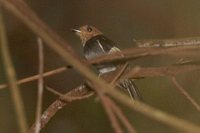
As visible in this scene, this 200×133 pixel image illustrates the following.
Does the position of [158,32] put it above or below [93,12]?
below

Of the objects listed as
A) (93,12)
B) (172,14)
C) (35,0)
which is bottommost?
(172,14)

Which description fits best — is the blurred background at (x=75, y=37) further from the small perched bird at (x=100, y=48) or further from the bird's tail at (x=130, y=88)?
the bird's tail at (x=130, y=88)

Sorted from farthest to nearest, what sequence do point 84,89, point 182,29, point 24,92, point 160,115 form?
point 24,92, point 182,29, point 84,89, point 160,115

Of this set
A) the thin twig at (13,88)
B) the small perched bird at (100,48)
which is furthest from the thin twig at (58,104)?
the thin twig at (13,88)

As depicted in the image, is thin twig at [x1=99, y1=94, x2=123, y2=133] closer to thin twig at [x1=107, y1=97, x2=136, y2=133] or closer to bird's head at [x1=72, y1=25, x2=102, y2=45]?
thin twig at [x1=107, y1=97, x2=136, y2=133]

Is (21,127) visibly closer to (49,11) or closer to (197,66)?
(197,66)

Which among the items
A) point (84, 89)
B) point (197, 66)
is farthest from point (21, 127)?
point (84, 89)
